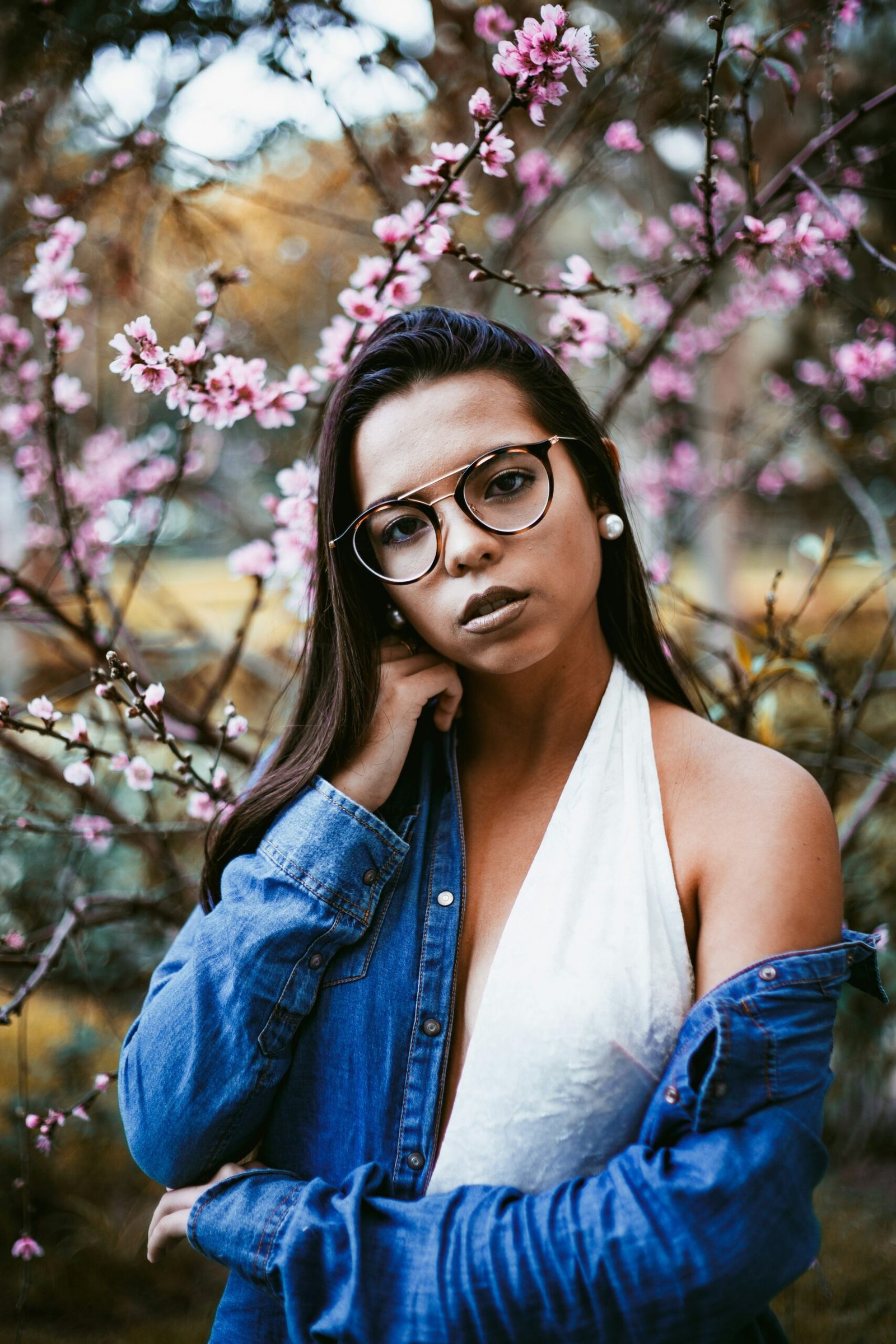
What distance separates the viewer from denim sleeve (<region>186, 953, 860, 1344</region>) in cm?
102

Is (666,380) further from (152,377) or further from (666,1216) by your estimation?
(666,1216)

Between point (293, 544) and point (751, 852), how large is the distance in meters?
1.16

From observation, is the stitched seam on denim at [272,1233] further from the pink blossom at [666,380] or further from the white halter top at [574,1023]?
the pink blossom at [666,380]

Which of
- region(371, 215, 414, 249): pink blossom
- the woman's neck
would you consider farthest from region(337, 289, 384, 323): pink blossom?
the woman's neck

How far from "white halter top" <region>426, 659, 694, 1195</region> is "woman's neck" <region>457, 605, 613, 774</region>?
232 millimetres

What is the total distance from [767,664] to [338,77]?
170 centimetres

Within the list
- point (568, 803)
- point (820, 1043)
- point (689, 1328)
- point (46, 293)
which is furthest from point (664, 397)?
point (689, 1328)

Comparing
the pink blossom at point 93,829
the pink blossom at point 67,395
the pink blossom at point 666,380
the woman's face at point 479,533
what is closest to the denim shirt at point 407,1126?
the woman's face at point 479,533

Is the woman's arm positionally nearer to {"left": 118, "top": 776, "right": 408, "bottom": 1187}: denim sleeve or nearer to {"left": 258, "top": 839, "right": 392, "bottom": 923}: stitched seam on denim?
{"left": 118, "top": 776, "right": 408, "bottom": 1187}: denim sleeve

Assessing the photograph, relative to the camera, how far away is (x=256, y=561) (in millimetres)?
2129

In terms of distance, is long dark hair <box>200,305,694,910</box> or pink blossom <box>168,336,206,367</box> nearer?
long dark hair <box>200,305,694,910</box>

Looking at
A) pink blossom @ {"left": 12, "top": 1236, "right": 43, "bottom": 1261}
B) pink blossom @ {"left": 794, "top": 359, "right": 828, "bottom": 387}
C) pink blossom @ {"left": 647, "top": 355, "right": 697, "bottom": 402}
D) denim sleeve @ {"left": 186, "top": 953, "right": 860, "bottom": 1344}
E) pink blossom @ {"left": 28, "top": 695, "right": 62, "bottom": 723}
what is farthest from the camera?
pink blossom @ {"left": 647, "top": 355, "right": 697, "bottom": 402}

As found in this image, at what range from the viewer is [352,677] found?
149cm

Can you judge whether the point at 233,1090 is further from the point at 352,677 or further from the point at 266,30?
the point at 266,30
